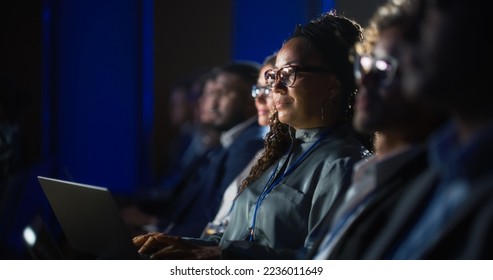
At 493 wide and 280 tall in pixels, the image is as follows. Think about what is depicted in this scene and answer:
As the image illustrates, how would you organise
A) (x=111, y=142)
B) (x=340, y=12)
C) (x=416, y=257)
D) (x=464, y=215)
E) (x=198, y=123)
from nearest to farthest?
(x=464, y=215) → (x=416, y=257) → (x=340, y=12) → (x=111, y=142) → (x=198, y=123)

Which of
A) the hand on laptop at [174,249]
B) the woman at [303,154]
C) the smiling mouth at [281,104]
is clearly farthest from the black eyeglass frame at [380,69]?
the hand on laptop at [174,249]

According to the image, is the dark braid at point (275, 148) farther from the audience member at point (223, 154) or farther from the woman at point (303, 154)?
the audience member at point (223, 154)

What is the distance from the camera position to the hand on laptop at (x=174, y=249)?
2072mm

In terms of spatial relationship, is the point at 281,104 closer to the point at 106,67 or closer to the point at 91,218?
the point at 91,218

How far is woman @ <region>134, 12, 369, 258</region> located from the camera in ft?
6.59

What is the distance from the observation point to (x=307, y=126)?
7.13 ft

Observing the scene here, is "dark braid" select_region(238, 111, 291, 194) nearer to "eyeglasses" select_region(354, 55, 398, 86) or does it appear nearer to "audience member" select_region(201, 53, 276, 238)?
"audience member" select_region(201, 53, 276, 238)

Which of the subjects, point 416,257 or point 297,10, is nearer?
point 416,257

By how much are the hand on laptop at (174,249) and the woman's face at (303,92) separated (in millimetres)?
439
